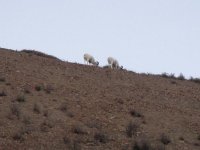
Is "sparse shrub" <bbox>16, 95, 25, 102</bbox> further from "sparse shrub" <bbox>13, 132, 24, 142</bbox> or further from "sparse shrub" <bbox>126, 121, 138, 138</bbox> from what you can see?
"sparse shrub" <bbox>126, 121, 138, 138</bbox>

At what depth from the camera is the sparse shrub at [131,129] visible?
2494cm

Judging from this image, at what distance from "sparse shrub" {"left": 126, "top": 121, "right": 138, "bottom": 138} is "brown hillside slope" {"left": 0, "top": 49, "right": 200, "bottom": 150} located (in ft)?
0.13

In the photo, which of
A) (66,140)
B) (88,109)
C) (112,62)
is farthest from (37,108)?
(112,62)

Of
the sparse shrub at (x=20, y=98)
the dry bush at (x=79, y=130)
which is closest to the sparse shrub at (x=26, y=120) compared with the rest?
the dry bush at (x=79, y=130)

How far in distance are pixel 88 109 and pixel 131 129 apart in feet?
9.12

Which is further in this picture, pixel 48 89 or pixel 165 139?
pixel 48 89

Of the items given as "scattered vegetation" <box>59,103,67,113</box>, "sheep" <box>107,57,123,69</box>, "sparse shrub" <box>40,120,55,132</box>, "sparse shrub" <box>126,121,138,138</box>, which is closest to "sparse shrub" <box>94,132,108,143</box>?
"sparse shrub" <box>126,121,138,138</box>

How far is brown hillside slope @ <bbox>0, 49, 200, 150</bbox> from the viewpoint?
23.6 metres

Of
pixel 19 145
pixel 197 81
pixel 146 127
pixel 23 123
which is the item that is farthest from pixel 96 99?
pixel 197 81

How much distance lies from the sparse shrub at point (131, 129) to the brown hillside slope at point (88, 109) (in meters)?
0.04

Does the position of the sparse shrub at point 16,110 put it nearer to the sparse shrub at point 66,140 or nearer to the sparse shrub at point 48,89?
the sparse shrub at point 66,140

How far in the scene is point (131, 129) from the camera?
25297 mm

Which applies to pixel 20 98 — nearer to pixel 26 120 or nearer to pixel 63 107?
pixel 63 107

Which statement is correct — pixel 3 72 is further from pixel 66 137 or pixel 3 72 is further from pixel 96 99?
pixel 66 137
